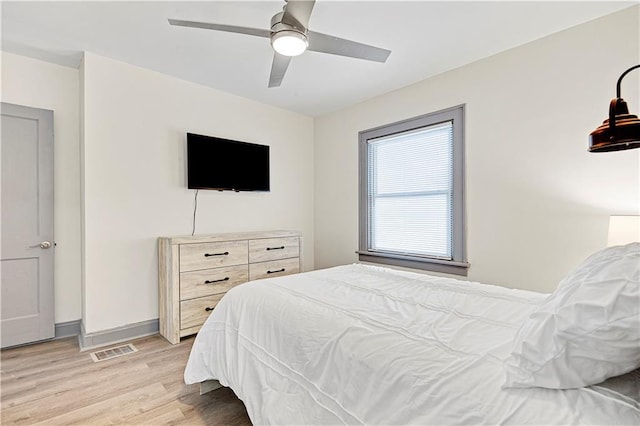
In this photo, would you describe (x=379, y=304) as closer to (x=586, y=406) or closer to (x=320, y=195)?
(x=586, y=406)

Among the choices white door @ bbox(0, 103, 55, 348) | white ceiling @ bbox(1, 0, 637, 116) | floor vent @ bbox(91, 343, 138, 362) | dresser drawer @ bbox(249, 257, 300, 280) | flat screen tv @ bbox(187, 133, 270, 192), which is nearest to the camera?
white ceiling @ bbox(1, 0, 637, 116)

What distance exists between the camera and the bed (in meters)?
0.82

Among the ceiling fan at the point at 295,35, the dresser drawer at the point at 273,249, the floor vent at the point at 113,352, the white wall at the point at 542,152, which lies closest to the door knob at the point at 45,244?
the floor vent at the point at 113,352

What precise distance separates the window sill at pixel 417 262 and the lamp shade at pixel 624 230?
1.16 metres

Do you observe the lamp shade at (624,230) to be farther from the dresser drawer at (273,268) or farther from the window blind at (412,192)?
the dresser drawer at (273,268)

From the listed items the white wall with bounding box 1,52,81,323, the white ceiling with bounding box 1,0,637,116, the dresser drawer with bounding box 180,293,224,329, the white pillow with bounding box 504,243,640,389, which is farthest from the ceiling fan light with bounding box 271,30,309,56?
the white wall with bounding box 1,52,81,323

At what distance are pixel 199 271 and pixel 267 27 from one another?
2211mm

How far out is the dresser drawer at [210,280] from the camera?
2.96 m

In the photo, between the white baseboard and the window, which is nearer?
the white baseboard

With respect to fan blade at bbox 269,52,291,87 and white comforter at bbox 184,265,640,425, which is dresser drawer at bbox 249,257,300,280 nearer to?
white comforter at bbox 184,265,640,425

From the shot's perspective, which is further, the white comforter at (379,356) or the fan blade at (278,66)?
the fan blade at (278,66)

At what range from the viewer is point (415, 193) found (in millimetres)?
3398

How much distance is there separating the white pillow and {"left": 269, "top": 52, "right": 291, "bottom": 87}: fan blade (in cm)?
202

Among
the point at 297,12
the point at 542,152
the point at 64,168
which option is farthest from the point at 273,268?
the point at 542,152
